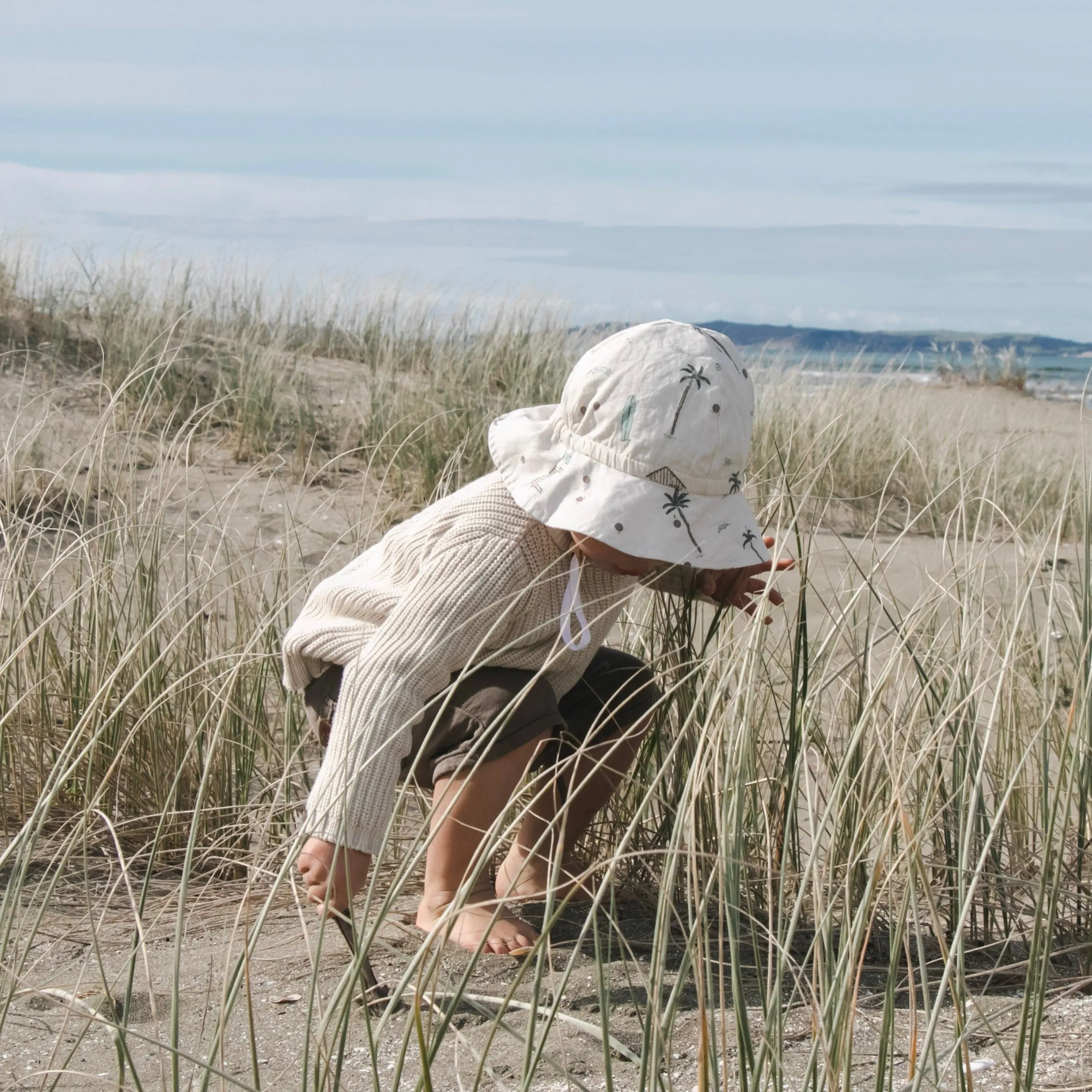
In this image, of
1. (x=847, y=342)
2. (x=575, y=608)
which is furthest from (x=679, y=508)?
(x=847, y=342)

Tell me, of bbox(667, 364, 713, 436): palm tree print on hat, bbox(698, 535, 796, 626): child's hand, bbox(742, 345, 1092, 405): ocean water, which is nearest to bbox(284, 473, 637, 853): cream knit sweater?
bbox(698, 535, 796, 626): child's hand

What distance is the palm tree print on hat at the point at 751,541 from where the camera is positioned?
160 centimetres

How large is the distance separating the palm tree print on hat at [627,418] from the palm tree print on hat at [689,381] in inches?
2.0

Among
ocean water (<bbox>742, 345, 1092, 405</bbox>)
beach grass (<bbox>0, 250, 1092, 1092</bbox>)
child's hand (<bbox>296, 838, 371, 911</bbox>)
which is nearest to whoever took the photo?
beach grass (<bbox>0, 250, 1092, 1092</bbox>)

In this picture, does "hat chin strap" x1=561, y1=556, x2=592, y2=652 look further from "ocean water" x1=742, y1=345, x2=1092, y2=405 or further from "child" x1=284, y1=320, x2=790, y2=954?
"ocean water" x1=742, y1=345, x2=1092, y2=405

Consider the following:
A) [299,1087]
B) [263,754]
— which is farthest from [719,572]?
[263,754]

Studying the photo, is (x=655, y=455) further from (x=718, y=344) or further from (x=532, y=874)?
(x=532, y=874)

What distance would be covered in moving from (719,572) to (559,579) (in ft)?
0.76

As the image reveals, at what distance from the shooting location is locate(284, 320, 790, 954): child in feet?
4.97

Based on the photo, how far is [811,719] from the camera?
1397 millimetres

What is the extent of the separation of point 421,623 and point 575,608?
0.21 meters

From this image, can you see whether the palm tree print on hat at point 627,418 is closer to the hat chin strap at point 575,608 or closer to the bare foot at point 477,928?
the hat chin strap at point 575,608

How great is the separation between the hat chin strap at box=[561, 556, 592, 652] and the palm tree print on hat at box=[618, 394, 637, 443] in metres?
0.19

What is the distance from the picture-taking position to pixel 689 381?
5.10 ft
